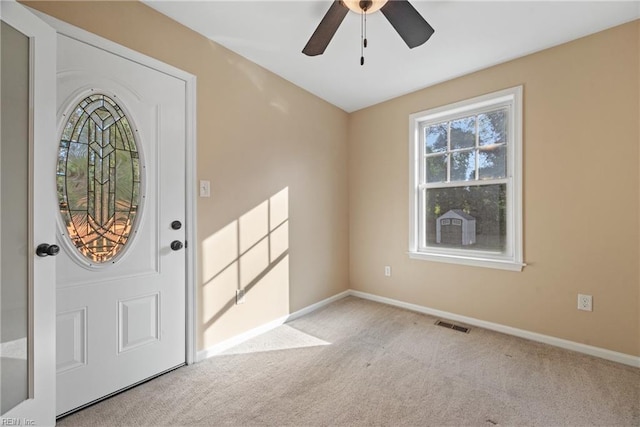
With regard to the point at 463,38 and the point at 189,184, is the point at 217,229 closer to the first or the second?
the point at 189,184

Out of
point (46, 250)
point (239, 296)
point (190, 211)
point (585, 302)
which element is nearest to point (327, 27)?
point (190, 211)

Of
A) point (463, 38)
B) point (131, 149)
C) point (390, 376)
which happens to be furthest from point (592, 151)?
point (131, 149)

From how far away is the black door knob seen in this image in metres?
1.33

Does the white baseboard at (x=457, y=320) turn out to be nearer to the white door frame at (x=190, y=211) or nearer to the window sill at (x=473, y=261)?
the white door frame at (x=190, y=211)

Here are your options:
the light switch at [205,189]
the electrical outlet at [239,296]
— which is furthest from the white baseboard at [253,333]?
the light switch at [205,189]

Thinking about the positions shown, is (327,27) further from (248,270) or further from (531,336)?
(531,336)

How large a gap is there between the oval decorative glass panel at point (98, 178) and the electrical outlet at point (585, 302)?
3.38 meters

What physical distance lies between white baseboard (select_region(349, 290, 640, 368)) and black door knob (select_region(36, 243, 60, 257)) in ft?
10.0

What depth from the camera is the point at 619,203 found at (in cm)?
205

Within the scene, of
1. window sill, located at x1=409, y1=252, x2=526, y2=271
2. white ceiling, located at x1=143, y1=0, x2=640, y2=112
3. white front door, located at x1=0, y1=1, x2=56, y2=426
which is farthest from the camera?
window sill, located at x1=409, y1=252, x2=526, y2=271

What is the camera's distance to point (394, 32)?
212 cm

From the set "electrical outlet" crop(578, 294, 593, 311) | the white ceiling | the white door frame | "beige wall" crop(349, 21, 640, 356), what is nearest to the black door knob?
the white door frame

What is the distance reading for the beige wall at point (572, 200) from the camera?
6.68 ft

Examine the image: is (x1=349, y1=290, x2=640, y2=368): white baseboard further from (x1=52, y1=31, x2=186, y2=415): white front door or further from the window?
(x1=52, y1=31, x2=186, y2=415): white front door
